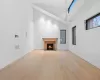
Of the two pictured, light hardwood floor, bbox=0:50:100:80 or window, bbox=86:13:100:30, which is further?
window, bbox=86:13:100:30

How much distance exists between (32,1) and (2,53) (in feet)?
20.9

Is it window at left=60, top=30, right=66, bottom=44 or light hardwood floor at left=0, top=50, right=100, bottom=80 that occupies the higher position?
window at left=60, top=30, right=66, bottom=44

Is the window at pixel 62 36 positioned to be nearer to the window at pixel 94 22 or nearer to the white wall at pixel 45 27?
the white wall at pixel 45 27

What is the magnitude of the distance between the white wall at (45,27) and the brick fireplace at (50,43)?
0.25 m

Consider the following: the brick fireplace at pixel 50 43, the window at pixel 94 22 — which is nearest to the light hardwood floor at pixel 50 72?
the window at pixel 94 22

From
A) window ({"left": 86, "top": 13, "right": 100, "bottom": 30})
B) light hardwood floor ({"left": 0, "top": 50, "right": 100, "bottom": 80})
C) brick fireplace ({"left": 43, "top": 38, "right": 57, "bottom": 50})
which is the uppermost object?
window ({"left": 86, "top": 13, "right": 100, "bottom": 30})

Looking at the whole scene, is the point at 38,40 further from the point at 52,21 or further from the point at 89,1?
the point at 89,1

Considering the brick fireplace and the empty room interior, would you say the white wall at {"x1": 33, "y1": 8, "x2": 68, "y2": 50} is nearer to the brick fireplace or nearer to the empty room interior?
the empty room interior

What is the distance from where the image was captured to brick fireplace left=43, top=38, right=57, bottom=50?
1202 centimetres

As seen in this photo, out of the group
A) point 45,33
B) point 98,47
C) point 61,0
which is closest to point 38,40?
point 45,33

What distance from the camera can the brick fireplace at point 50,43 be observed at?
39.4ft

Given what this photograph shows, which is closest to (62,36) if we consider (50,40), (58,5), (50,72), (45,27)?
(50,40)

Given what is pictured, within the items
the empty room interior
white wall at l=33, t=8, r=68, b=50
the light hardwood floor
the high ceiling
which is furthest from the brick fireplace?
the light hardwood floor

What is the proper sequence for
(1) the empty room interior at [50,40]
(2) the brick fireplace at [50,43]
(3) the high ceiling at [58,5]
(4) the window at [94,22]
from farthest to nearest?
(2) the brick fireplace at [50,43] → (3) the high ceiling at [58,5] → (4) the window at [94,22] → (1) the empty room interior at [50,40]
